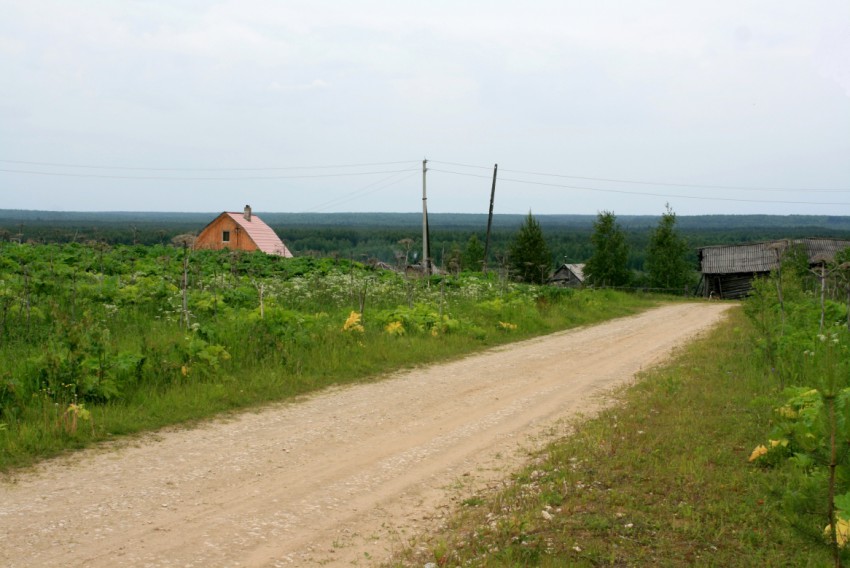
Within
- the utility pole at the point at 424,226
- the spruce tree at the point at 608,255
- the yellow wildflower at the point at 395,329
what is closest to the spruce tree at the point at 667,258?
the spruce tree at the point at 608,255

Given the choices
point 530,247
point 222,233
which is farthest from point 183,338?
point 530,247

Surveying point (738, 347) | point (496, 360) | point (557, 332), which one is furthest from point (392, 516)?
point (557, 332)

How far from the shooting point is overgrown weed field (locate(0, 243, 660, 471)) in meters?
7.69

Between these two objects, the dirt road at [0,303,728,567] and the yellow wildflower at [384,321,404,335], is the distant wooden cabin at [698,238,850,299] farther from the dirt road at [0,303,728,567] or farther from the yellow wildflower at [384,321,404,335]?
the dirt road at [0,303,728,567]

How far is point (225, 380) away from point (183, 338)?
1.49 metres

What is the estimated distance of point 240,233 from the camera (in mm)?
48688

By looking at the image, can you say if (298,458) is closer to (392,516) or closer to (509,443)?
(392,516)

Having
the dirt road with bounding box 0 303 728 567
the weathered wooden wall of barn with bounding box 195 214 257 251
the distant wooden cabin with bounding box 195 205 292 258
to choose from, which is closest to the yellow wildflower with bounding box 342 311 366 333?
the dirt road with bounding box 0 303 728 567

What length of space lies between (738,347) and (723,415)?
581 cm

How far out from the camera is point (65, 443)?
6.80 metres

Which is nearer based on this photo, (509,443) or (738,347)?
(509,443)

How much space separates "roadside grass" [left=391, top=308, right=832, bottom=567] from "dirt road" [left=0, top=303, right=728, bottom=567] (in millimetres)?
414

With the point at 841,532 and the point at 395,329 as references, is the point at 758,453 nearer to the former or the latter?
the point at 841,532

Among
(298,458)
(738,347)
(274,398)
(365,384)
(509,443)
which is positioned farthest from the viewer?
(738,347)
